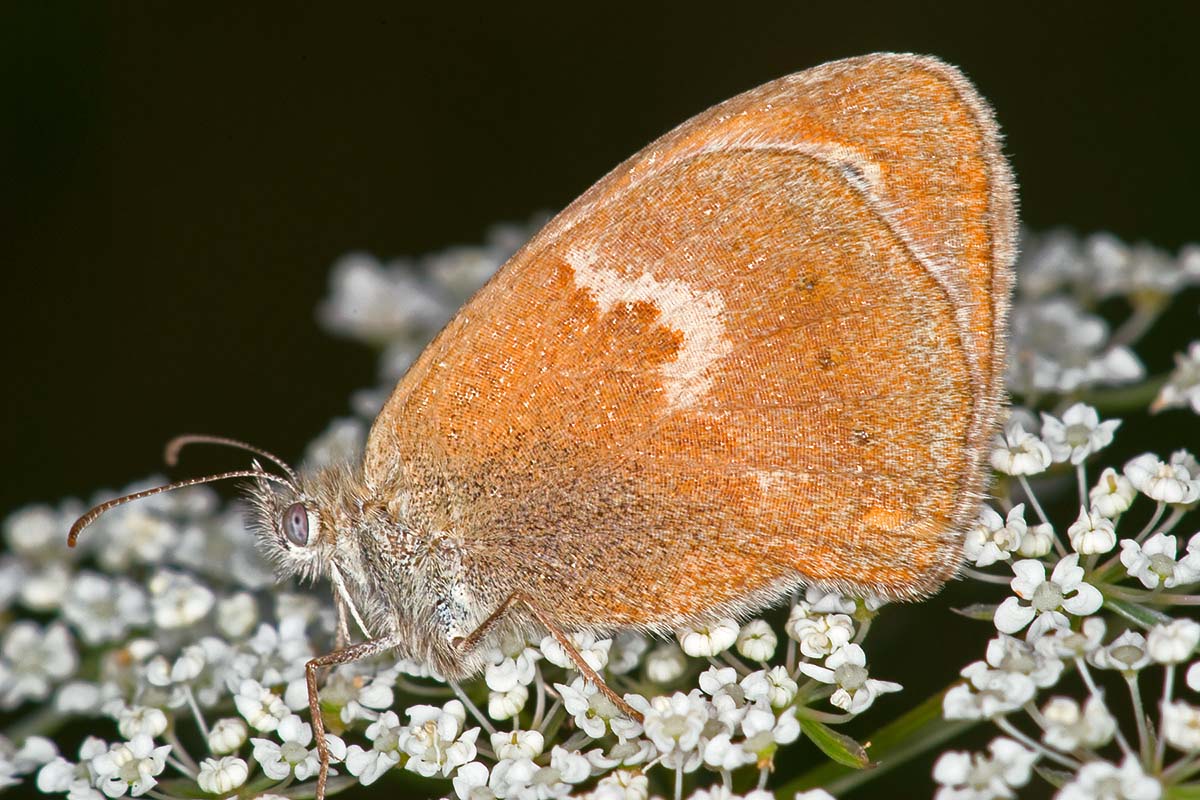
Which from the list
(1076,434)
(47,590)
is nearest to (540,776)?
(1076,434)

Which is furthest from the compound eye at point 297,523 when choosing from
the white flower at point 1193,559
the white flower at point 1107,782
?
the white flower at point 1193,559

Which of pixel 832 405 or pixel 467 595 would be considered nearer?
pixel 832 405

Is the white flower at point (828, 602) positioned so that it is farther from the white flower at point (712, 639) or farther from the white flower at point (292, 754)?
the white flower at point (292, 754)

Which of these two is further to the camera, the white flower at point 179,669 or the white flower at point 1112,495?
the white flower at point 179,669

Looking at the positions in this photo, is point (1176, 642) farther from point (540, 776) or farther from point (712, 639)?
point (540, 776)

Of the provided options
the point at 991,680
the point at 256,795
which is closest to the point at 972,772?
the point at 991,680

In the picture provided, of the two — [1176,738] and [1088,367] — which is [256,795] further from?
[1088,367]

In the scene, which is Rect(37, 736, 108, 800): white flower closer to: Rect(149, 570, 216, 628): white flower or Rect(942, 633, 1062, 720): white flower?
Rect(149, 570, 216, 628): white flower
